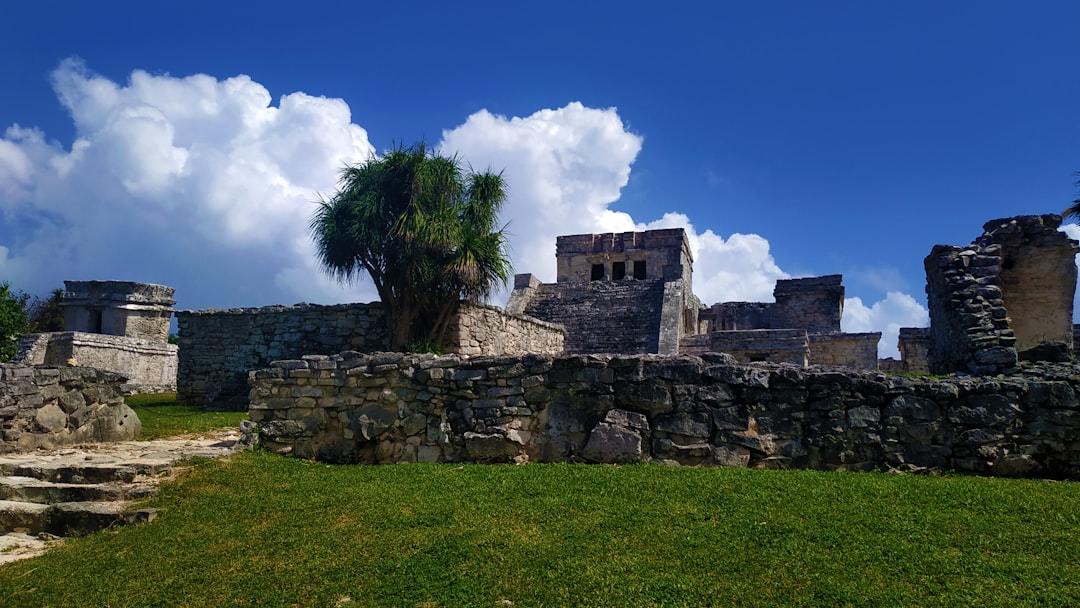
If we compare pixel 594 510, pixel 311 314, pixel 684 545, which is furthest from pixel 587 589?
pixel 311 314

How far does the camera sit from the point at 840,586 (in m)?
3.72

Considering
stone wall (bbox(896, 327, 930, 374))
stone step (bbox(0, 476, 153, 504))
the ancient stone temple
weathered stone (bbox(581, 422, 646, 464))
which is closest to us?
stone step (bbox(0, 476, 153, 504))

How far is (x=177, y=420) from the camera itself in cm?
1166

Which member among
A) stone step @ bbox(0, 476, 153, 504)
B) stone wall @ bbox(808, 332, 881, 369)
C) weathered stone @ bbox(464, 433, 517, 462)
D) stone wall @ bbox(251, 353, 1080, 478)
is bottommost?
stone step @ bbox(0, 476, 153, 504)

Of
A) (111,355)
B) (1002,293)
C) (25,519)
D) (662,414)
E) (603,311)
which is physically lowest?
(25,519)

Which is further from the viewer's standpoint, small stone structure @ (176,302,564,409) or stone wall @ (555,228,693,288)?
stone wall @ (555,228,693,288)

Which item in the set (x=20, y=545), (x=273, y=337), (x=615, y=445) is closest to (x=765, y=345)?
(x=273, y=337)

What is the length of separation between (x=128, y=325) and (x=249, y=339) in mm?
13870

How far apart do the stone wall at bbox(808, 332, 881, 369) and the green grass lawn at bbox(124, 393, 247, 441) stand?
17.1 m

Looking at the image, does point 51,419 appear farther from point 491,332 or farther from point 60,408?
point 491,332

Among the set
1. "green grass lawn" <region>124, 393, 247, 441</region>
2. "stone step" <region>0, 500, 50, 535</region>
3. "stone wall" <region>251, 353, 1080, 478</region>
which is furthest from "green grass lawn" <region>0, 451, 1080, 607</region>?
"green grass lawn" <region>124, 393, 247, 441</region>

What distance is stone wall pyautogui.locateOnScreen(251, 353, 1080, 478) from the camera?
618 cm

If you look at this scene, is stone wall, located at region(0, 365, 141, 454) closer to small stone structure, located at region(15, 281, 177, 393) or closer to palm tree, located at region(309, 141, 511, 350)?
palm tree, located at region(309, 141, 511, 350)

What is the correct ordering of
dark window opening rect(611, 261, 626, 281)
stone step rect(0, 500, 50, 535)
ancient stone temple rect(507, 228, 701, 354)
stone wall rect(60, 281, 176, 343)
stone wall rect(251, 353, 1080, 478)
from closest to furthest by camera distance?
stone step rect(0, 500, 50, 535), stone wall rect(251, 353, 1080, 478), ancient stone temple rect(507, 228, 701, 354), stone wall rect(60, 281, 176, 343), dark window opening rect(611, 261, 626, 281)
